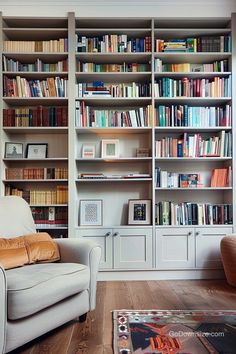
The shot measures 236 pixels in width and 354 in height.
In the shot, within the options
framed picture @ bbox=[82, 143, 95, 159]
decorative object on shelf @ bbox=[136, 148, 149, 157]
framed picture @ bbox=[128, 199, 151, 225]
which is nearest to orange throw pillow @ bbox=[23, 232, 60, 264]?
framed picture @ bbox=[128, 199, 151, 225]

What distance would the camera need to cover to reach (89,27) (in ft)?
13.0

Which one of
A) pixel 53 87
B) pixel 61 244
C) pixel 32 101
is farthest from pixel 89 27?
pixel 61 244

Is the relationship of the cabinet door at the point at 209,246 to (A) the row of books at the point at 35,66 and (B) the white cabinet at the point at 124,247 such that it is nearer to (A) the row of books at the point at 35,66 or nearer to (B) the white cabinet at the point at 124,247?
(B) the white cabinet at the point at 124,247

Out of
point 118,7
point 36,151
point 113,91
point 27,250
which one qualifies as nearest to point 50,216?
point 36,151

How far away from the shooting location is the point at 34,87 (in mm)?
3787

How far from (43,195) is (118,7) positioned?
2.30 m

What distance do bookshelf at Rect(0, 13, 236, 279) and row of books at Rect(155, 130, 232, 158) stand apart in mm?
12

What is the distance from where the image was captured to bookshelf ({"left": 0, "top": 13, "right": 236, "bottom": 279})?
147 inches

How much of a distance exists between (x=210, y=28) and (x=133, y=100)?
128cm

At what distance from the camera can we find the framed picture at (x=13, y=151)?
3.82 metres

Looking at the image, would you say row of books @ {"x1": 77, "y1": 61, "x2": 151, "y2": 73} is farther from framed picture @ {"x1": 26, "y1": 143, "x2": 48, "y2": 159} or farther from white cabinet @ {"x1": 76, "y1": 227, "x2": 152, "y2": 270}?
white cabinet @ {"x1": 76, "y1": 227, "x2": 152, "y2": 270}

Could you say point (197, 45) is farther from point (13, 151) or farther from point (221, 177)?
point (13, 151)

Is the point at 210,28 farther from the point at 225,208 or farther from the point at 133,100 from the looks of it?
the point at 225,208

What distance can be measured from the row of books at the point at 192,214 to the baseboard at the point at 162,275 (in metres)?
0.54
